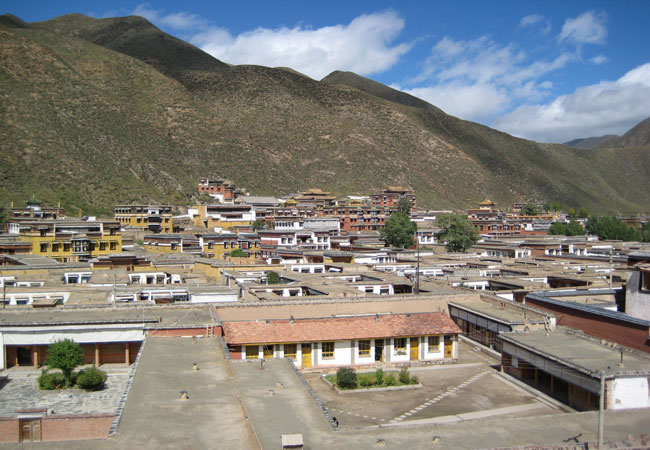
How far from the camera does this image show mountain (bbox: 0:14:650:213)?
80750 millimetres

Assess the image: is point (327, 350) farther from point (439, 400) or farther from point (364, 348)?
point (439, 400)

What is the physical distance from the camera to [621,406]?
1655cm

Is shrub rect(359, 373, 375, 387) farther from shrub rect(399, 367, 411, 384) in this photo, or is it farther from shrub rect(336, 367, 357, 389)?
shrub rect(399, 367, 411, 384)

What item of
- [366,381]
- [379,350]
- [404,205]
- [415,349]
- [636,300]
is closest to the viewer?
[366,381]

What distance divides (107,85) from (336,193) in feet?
159

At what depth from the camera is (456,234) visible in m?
67.2

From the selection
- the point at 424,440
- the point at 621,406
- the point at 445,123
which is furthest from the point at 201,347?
the point at 445,123

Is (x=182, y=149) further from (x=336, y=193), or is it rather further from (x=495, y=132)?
(x=495, y=132)

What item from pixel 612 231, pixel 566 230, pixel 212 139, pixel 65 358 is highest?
pixel 212 139

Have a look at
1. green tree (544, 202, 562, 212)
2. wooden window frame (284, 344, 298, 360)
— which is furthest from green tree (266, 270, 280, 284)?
green tree (544, 202, 562, 212)

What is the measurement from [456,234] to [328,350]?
46.8 meters

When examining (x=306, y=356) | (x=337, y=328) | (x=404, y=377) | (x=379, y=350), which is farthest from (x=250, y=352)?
(x=404, y=377)

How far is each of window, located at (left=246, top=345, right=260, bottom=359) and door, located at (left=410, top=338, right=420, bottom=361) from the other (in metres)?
6.38

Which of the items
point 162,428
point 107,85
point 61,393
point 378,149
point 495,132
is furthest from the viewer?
point 495,132
